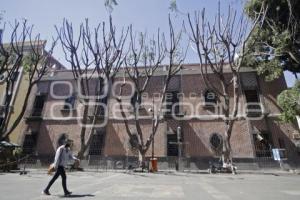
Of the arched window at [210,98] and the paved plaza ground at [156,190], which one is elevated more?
the arched window at [210,98]

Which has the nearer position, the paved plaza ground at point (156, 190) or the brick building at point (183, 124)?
the paved plaza ground at point (156, 190)

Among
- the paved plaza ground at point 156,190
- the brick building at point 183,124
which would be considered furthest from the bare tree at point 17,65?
the paved plaza ground at point 156,190

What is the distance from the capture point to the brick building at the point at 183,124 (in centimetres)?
1958

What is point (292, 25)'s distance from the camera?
51.8 ft

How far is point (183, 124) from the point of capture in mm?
21125

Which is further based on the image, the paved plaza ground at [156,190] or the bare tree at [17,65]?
the bare tree at [17,65]

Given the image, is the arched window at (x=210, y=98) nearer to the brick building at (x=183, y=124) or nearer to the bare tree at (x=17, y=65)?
the brick building at (x=183, y=124)

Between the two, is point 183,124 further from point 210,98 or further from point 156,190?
point 156,190

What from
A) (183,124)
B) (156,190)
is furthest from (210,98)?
(156,190)

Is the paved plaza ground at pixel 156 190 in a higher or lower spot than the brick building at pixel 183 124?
lower

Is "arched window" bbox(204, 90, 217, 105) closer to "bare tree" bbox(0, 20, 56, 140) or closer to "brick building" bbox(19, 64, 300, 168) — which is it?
"brick building" bbox(19, 64, 300, 168)

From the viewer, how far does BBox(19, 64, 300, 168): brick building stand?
19.6 metres

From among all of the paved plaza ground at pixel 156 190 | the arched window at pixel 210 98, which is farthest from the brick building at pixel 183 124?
the paved plaza ground at pixel 156 190

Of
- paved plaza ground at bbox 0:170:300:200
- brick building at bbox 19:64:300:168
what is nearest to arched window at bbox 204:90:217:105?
brick building at bbox 19:64:300:168
